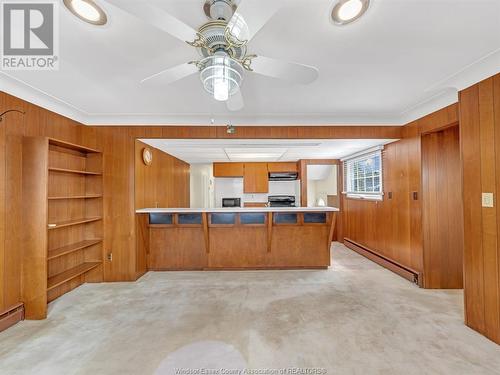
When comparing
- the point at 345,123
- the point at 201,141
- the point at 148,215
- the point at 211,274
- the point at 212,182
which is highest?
the point at 345,123

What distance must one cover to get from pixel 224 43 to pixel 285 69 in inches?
14.9

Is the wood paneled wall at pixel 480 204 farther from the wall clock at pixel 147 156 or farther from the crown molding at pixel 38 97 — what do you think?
the crown molding at pixel 38 97

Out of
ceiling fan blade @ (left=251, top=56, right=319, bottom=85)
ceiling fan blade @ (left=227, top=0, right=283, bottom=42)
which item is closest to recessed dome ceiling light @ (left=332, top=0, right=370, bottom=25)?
ceiling fan blade @ (left=251, top=56, right=319, bottom=85)

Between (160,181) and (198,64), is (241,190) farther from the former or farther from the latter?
(198,64)

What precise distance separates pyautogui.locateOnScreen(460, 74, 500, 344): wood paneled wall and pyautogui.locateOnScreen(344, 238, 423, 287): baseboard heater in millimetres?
916

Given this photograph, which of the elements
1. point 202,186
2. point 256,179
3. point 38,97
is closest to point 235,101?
point 38,97

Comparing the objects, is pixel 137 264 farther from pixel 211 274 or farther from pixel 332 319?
pixel 332 319

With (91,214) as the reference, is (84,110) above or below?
above

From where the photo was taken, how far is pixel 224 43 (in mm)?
1216

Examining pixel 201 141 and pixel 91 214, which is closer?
pixel 91 214

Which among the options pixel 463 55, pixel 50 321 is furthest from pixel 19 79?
pixel 463 55

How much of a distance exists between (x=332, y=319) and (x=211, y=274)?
193cm

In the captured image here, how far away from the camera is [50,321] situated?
2291 mm

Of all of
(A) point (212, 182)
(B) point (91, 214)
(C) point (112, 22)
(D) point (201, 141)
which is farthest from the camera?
(A) point (212, 182)
